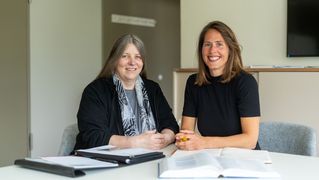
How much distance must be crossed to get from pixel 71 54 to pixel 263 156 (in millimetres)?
3049

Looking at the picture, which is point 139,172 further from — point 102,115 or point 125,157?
point 102,115

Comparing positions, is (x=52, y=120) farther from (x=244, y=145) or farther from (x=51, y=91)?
(x=244, y=145)

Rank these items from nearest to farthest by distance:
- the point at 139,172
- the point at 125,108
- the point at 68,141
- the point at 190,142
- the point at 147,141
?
the point at 139,172 < the point at 190,142 < the point at 147,141 < the point at 68,141 < the point at 125,108

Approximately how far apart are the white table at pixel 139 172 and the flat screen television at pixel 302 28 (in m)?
1.89

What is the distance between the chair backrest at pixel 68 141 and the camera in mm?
2072

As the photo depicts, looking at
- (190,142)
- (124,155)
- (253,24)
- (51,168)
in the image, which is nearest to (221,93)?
(190,142)

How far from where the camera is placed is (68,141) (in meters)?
2.10

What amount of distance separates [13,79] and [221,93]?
2579mm

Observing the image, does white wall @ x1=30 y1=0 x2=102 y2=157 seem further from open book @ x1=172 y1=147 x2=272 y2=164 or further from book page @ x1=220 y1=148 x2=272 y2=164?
book page @ x1=220 y1=148 x2=272 y2=164

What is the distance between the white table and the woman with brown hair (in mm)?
401

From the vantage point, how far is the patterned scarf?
7.27 ft

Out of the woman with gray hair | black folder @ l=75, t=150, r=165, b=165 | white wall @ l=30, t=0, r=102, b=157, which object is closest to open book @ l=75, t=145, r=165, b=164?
black folder @ l=75, t=150, r=165, b=165

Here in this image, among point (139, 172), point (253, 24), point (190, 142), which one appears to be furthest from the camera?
point (253, 24)

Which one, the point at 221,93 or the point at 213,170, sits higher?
the point at 221,93
